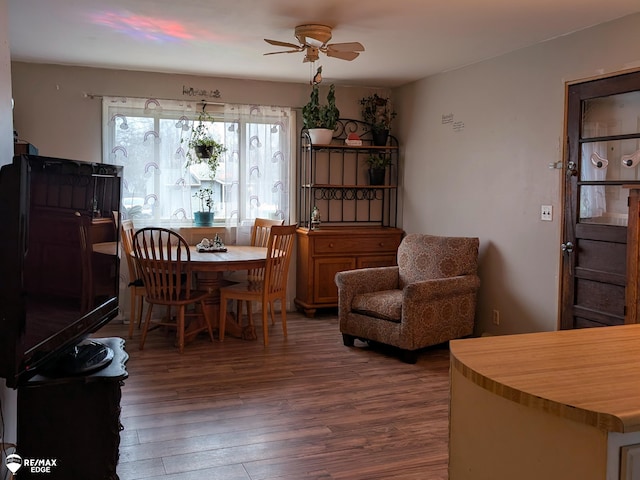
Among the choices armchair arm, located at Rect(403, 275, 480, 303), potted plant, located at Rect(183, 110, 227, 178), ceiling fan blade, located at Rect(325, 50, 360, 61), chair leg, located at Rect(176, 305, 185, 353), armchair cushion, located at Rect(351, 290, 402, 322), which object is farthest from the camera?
potted plant, located at Rect(183, 110, 227, 178)

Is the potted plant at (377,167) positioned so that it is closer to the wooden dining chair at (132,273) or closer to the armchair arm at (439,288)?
the armchair arm at (439,288)

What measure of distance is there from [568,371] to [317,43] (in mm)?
3228

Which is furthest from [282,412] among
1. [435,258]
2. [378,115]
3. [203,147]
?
[378,115]

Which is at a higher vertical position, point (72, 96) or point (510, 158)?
point (72, 96)

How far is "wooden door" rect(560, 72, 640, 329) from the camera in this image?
3.61 m

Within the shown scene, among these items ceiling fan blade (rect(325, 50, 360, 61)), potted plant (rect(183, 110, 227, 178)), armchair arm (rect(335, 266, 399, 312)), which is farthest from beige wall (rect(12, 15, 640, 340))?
ceiling fan blade (rect(325, 50, 360, 61))

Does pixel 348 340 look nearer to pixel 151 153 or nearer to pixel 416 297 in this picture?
pixel 416 297

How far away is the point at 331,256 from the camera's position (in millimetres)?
5852

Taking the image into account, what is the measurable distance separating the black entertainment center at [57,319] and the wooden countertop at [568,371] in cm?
134

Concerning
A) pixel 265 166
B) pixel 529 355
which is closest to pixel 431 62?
pixel 265 166

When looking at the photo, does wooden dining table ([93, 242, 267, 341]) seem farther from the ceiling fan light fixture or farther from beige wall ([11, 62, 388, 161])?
the ceiling fan light fixture

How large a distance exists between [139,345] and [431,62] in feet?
11.3

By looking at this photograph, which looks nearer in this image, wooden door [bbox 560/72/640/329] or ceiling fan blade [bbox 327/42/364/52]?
wooden door [bbox 560/72/640/329]

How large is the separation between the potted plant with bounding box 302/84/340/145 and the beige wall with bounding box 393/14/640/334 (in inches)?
35.3
